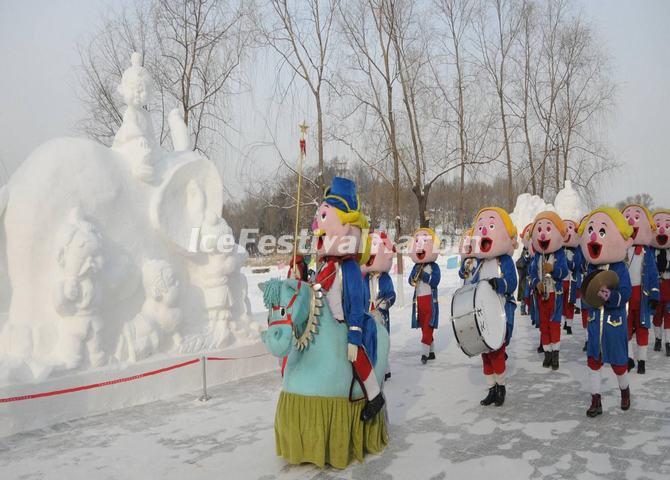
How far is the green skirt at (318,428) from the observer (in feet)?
12.6

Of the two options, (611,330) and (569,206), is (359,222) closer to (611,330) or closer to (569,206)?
(611,330)

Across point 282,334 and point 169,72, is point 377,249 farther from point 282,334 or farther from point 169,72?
point 169,72

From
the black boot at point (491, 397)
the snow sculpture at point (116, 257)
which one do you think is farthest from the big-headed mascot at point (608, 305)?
the snow sculpture at point (116, 257)

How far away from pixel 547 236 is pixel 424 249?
5.05 ft

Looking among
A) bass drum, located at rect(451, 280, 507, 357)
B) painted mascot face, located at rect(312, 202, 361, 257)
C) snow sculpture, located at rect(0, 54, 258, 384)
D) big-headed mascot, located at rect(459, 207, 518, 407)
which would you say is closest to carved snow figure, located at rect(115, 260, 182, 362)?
snow sculpture, located at rect(0, 54, 258, 384)

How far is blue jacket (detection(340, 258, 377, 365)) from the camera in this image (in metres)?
3.87

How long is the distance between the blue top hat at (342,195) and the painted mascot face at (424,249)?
3304 mm

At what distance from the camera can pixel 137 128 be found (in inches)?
247

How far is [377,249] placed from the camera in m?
6.89

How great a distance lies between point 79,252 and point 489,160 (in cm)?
973

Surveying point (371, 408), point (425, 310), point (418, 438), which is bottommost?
point (418, 438)

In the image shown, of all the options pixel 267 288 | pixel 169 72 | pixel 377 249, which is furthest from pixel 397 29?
pixel 267 288

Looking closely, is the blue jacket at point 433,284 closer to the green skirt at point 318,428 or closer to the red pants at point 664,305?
the red pants at point 664,305

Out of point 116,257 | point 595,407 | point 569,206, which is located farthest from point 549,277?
point 569,206
